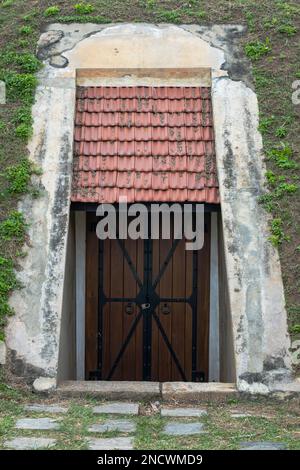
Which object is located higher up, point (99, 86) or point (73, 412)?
point (99, 86)

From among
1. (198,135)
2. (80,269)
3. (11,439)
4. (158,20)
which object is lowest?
(11,439)

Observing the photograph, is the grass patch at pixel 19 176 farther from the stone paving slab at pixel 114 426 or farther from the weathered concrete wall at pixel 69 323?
the stone paving slab at pixel 114 426

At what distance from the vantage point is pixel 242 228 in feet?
24.2

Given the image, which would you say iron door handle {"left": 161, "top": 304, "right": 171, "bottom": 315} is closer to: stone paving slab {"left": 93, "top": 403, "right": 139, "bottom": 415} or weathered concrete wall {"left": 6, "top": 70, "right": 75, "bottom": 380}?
weathered concrete wall {"left": 6, "top": 70, "right": 75, "bottom": 380}

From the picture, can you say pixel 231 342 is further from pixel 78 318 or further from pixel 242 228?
pixel 78 318

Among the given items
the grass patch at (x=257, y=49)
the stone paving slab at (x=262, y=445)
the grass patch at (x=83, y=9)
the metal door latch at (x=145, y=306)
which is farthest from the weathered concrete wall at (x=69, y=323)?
the grass patch at (x=257, y=49)

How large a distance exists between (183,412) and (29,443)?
1.71 meters

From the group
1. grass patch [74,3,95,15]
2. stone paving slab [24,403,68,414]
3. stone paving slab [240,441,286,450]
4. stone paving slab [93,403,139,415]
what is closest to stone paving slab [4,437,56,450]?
stone paving slab [24,403,68,414]

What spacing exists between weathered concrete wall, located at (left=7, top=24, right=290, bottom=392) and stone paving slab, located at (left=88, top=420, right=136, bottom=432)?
46.4 inches

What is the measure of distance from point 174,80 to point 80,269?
9.90 feet

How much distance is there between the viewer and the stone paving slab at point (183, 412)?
20.1ft

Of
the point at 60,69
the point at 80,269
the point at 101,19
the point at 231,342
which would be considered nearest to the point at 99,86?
the point at 60,69

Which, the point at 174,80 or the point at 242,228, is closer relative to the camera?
the point at 242,228

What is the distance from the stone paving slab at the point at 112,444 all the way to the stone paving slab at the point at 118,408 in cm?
74
